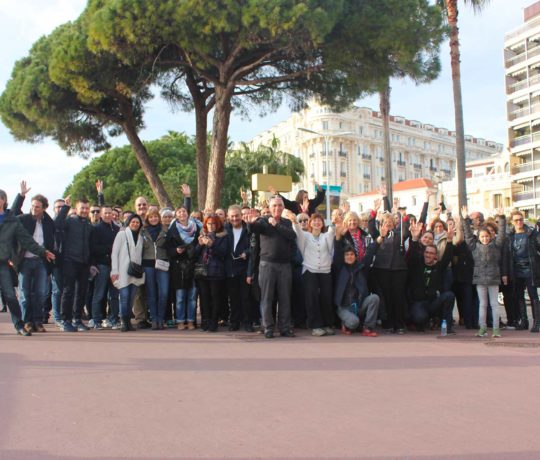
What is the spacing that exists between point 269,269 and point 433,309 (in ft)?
9.07

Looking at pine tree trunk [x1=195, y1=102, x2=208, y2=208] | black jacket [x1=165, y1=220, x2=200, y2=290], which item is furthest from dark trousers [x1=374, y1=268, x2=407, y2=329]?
pine tree trunk [x1=195, y1=102, x2=208, y2=208]

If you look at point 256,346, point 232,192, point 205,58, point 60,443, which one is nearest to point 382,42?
point 205,58

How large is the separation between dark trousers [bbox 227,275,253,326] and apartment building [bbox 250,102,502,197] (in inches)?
2949

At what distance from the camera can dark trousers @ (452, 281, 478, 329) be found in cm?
1035

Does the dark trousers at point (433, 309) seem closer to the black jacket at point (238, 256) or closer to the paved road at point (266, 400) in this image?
the paved road at point (266, 400)

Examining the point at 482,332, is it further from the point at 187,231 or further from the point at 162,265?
the point at 162,265

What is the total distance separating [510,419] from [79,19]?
15.6 meters

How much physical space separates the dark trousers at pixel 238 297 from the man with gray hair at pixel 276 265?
709 mm

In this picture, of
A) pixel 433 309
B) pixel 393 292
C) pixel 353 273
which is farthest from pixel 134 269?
pixel 433 309

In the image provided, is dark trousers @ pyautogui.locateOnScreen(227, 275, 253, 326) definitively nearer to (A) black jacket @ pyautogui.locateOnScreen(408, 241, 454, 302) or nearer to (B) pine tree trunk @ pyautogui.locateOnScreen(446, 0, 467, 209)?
(A) black jacket @ pyautogui.locateOnScreen(408, 241, 454, 302)

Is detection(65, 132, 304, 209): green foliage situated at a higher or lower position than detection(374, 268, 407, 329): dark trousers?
higher

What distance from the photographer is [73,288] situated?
30.8 feet

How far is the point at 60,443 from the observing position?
3996mm

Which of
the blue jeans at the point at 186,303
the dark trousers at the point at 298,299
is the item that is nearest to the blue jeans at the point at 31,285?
the blue jeans at the point at 186,303
